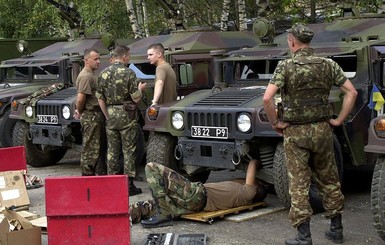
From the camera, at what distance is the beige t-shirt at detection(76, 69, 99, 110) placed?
24.8ft

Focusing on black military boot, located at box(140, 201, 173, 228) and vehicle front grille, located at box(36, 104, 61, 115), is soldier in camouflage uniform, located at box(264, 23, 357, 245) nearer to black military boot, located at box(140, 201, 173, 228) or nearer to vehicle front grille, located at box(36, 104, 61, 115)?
black military boot, located at box(140, 201, 173, 228)

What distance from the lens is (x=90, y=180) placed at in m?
4.96

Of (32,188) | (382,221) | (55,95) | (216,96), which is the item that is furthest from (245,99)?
(55,95)

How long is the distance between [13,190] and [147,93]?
2.16 meters

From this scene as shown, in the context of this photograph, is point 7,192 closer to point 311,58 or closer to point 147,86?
point 147,86

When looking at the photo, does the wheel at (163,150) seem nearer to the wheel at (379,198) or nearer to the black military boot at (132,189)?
the black military boot at (132,189)

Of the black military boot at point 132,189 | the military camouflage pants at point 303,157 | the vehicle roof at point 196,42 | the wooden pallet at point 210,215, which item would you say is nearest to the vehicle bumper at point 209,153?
the wooden pallet at point 210,215

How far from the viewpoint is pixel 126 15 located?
56.0ft

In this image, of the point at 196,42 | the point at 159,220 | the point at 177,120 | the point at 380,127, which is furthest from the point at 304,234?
the point at 196,42

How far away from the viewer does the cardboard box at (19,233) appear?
4.76 metres

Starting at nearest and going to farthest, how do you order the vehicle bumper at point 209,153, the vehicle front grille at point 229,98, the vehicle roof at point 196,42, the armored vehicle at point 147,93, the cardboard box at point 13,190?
the vehicle bumper at point 209,153, the vehicle front grille at point 229,98, the cardboard box at point 13,190, the armored vehicle at point 147,93, the vehicle roof at point 196,42

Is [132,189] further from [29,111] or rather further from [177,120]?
[29,111]

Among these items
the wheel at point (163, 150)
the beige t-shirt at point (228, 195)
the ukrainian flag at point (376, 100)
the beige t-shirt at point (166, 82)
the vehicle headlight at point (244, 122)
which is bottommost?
the beige t-shirt at point (228, 195)

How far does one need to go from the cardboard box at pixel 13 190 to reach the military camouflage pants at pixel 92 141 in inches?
34.3
